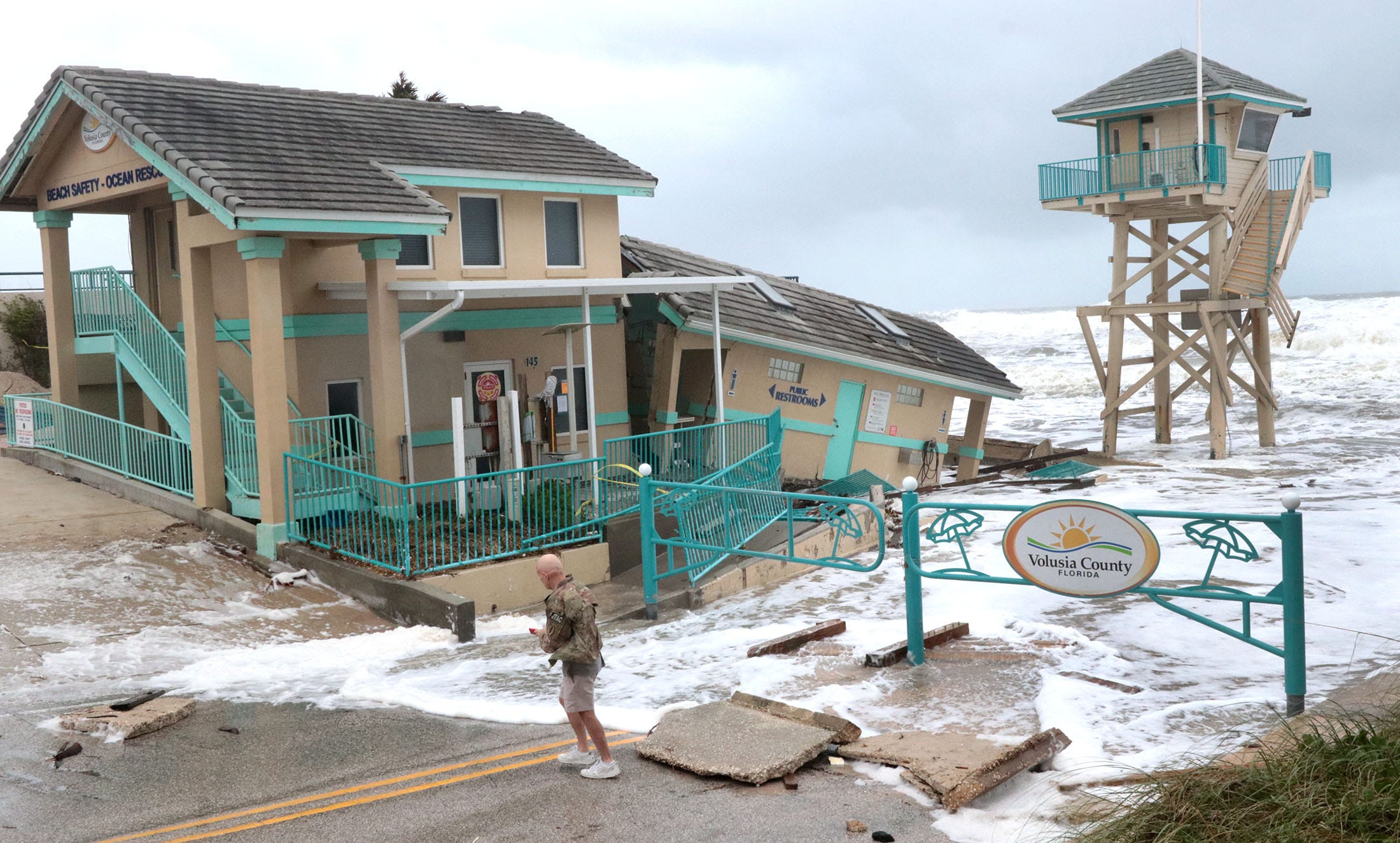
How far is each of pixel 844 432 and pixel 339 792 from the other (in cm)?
1740

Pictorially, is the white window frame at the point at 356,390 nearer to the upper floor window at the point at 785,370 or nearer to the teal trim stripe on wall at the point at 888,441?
the upper floor window at the point at 785,370

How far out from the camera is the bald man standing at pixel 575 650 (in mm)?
7797

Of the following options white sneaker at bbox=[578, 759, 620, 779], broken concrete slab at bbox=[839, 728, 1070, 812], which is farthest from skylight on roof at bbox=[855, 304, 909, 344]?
white sneaker at bbox=[578, 759, 620, 779]

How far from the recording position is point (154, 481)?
1691cm

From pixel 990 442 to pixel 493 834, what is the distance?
2667 cm

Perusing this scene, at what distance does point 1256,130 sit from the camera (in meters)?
30.2

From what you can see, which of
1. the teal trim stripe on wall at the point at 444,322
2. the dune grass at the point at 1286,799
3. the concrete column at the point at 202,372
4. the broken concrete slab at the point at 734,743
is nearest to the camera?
the dune grass at the point at 1286,799

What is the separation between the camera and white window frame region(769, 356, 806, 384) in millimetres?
22984

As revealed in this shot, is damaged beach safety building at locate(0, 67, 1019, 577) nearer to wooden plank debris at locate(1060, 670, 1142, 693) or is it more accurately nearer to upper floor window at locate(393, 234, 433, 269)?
upper floor window at locate(393, 234, 433, 269)

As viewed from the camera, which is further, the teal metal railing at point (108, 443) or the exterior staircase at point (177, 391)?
the teal metal railing at point (108, 443)

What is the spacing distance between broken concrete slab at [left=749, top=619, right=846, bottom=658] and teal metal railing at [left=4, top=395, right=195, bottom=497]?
937cm

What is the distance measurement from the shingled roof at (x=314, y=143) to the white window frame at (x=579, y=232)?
510mm

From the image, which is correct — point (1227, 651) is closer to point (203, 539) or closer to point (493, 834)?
point (493, 834)

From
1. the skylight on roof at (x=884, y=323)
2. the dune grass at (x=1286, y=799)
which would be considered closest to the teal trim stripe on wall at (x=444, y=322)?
the skylight on roof at (x=884, y=323)
